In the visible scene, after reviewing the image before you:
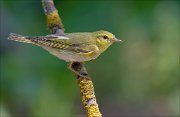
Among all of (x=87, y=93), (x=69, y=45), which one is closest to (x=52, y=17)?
(x=69, y=45)

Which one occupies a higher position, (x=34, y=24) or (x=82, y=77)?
(x=34, y=24)

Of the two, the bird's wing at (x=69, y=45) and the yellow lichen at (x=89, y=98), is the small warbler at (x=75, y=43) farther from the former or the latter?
the yellow lichen at (x=89, y=98)

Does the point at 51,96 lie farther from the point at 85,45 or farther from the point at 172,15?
the point at 172,15

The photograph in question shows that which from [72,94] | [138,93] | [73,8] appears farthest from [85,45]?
[138,93]

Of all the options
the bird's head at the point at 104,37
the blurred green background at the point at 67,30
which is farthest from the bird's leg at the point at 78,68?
the blurred green background at the point at 67,30

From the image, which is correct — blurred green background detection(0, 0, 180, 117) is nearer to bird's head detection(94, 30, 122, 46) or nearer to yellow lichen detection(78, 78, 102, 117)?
bird's head detection(94, 30, 122, 46)

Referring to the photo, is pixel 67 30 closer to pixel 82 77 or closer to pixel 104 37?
pixel 104 37

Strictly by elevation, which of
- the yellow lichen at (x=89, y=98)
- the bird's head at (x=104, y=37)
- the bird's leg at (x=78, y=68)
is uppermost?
the bird's head at (x=104, y=37)

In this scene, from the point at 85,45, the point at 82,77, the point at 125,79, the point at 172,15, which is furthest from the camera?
the point at 125,79
